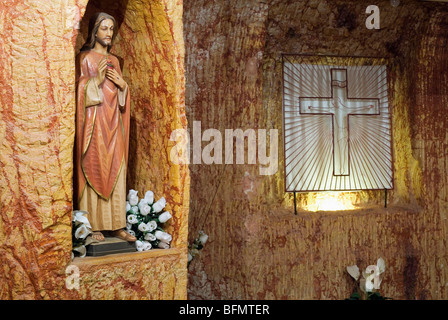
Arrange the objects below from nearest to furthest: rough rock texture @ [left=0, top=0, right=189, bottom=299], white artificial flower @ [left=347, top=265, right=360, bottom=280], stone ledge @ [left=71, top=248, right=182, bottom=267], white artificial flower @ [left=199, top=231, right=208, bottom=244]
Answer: rough rock texture @ [left=0, top=0, right=189, bottom=299]
stone ledge @ [left=71, top=248, right=182, bottom=267]
white artificial flower @ [left=199, top=231, right=208, bottom=244]
white artificial flower @ [left=347, top=265, right=360, bottom=280]

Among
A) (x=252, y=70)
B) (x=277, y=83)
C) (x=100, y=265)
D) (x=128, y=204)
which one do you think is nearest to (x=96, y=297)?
(x=100, y=265)

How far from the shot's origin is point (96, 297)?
2572 millimetres

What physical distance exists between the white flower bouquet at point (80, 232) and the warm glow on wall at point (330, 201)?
2.15 m

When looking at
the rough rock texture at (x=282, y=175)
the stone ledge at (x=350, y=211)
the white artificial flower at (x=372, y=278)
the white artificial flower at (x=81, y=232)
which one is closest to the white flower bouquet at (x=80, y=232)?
the white artificial flower at (x=81, y=232)

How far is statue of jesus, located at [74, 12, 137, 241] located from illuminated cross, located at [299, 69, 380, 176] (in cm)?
195

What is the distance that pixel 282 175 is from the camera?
427 centimetres

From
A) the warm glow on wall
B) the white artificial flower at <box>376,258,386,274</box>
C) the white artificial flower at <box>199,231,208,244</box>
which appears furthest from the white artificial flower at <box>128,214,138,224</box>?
the white artificial flower at <box>376,258,386,274</box>

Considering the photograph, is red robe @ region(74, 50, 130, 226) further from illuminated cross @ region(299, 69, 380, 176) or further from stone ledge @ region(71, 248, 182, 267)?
illuminated cross @ region(299, 69, 380, 176)

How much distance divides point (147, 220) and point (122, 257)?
31 centimetres

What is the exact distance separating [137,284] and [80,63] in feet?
3.75

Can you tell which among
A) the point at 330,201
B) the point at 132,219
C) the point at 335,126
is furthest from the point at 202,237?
the point at 335,126

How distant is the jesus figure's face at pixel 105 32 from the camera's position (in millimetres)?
2783

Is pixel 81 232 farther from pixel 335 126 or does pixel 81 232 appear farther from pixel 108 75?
pixel 335 126

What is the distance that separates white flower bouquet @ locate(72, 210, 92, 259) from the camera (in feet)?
8.47
